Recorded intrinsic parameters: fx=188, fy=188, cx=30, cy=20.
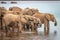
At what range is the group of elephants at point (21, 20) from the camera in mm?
2939

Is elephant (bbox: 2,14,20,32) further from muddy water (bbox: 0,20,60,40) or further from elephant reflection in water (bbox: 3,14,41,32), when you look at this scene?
muddy water (bbox: 0,20,60,40)

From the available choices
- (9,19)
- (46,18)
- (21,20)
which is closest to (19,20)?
(21,20)

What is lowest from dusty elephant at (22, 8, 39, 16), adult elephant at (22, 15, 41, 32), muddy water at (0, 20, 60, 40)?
muddy water at (0, 20, 60, 40)

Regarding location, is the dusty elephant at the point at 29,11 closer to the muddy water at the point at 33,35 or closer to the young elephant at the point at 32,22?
the young elephant at the point at 32,22

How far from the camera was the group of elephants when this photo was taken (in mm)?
2939

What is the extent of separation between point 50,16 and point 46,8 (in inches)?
A: 5.6

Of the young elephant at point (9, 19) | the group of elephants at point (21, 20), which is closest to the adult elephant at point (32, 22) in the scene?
the group of elephants at point (21, 20)

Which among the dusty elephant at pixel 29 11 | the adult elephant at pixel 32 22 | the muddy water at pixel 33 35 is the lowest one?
the muddy water at pixel 33 35

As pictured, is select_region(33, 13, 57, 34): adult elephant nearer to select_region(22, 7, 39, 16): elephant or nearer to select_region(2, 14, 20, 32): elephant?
select_region(22, 7, 39, 16): elephant

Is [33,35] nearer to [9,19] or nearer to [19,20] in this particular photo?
[19,20]

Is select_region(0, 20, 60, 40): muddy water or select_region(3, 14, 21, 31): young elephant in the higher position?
select_region(3, 14, 21, 31): young elephant

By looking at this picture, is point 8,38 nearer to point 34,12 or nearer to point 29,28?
point 29,28

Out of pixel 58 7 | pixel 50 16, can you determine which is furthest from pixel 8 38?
pixel 58 7

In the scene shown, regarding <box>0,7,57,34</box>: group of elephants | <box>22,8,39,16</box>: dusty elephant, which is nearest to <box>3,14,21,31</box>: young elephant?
<box>0,7,57,34</box>: group of elephants
